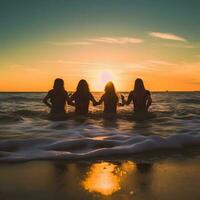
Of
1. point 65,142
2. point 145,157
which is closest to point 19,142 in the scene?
point 65,142

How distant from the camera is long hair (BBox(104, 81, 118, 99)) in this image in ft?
42.6

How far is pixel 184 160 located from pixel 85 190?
209 centimetres

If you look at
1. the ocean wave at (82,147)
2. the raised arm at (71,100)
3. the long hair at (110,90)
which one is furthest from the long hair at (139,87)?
the ocean wave at (82,147)

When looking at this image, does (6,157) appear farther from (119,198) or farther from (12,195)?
(119,198)

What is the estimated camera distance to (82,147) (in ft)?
19.2

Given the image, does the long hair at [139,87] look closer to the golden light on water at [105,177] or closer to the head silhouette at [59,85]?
the head silhouette at [59,85]

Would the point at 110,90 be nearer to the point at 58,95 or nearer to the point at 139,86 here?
the point at 139,86

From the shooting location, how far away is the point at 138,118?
12438 mm

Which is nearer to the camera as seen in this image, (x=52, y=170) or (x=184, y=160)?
(x=52, y=170)

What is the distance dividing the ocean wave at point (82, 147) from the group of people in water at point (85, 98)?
6165 mm

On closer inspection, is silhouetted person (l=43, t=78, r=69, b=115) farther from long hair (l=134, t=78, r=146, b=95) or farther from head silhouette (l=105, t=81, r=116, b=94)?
long hair (l=134, t=78, r=146, b=95)

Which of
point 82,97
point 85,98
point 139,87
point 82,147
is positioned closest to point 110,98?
point 85,98

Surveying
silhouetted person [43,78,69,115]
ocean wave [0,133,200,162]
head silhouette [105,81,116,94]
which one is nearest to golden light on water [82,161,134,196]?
ocean wave [0,133,200,162]

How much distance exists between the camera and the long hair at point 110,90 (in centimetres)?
1300
